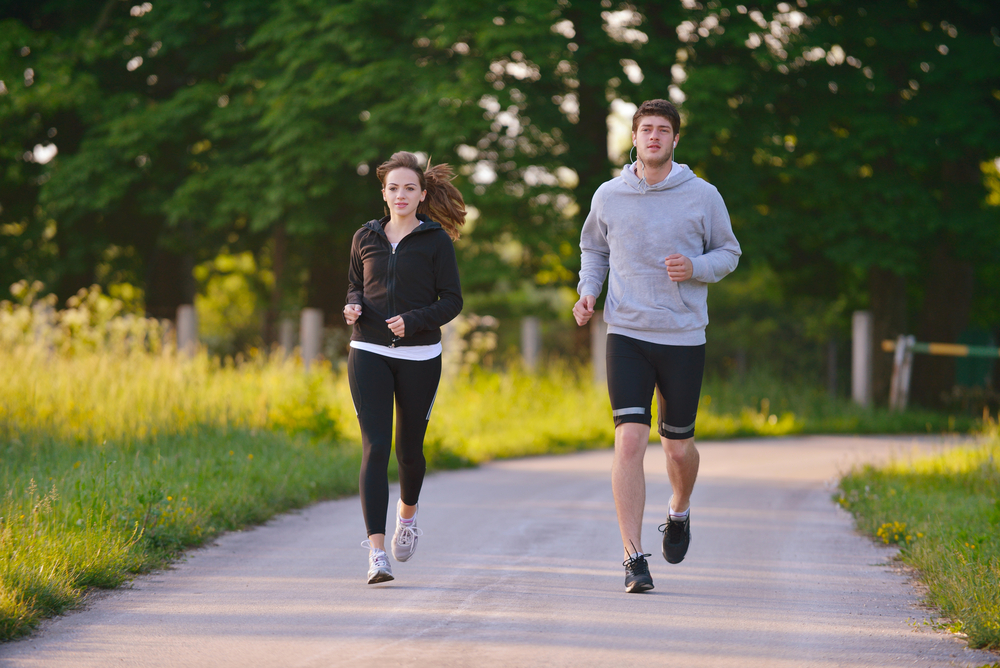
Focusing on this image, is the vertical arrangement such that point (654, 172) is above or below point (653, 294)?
above


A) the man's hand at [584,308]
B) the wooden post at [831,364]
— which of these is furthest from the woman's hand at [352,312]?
the wooden post at [831,364]

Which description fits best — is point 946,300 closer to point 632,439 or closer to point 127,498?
point 632,439

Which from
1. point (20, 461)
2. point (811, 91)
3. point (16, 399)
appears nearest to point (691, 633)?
point (20, 461)

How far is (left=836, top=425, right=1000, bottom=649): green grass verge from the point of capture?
444cm

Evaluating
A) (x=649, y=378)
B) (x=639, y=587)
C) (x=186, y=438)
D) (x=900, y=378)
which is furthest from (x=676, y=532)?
(x=900, y=378)

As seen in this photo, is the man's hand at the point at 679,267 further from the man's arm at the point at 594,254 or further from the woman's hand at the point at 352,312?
the woman's hand at the point at 352,312

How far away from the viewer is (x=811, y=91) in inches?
745

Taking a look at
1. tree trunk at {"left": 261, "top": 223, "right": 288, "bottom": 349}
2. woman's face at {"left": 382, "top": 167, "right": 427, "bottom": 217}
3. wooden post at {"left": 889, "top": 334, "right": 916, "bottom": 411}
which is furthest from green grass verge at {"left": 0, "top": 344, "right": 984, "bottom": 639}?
tree trunk at {"left": 261, "top": 223, "right": 288, "bottom": 349}

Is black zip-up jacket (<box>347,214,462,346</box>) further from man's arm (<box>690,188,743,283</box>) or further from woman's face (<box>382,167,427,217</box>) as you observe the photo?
man's arm (<box>690,188,743,283</box>)

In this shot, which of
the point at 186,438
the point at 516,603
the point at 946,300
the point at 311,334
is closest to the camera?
the point at 516,603

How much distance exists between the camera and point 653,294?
5191 mm

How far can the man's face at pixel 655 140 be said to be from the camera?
5156mm

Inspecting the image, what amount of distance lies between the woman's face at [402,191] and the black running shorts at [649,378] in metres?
1.23

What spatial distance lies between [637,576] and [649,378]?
95 centimetres
